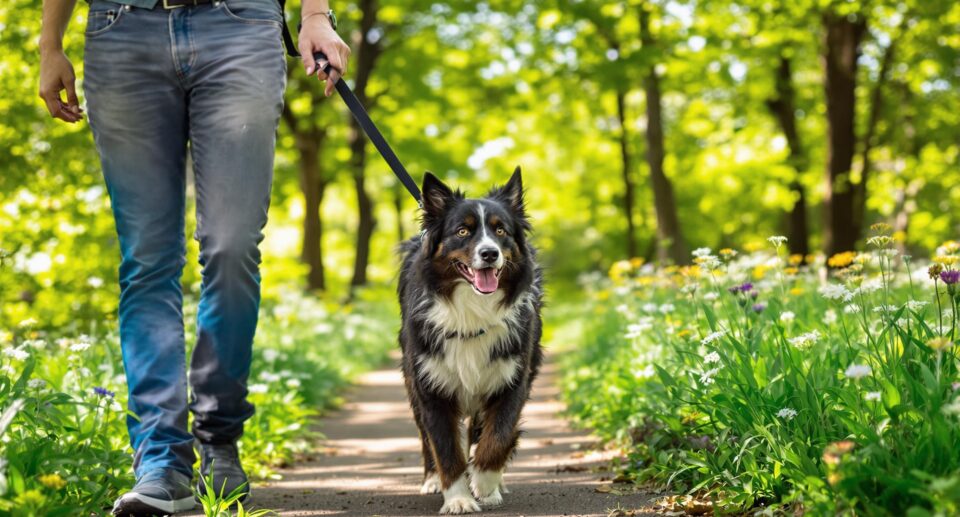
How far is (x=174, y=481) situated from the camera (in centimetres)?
331

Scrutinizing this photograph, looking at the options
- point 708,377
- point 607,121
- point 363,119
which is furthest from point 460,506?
point 607,121

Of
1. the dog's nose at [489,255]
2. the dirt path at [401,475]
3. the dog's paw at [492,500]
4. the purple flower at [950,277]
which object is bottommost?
the dirt path at [401,475]

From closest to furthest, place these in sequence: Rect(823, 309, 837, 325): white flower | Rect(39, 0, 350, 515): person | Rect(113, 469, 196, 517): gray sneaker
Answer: Rect(113, 469, 196, 517): gray sneaker < Rect(39, 0, 350, 515): person < Rect(823, 309, 837, 325): white flower

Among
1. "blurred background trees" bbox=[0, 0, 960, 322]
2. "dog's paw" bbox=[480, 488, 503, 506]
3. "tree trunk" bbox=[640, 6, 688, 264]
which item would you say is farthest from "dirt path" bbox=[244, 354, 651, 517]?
"tree trunk" bbox=[640, 6, 688, 264]

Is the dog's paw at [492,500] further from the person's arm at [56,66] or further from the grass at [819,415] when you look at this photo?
the person's arm at [56,66]

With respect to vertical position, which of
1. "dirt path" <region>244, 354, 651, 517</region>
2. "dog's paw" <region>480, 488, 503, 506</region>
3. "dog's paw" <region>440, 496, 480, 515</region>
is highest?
"dog's paw" <region>440, 496, 480, 515</region>

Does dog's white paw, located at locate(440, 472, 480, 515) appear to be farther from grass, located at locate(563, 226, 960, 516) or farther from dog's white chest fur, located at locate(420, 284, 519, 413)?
grass, located at locate(563, 226, 960, 516)

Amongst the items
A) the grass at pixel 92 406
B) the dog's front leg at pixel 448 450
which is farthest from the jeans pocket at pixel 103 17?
the dog's front leg at pixel 448 450

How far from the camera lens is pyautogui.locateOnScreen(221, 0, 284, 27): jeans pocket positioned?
3.53 m

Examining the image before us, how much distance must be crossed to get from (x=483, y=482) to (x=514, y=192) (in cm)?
132

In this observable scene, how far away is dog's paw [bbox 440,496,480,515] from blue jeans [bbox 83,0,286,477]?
935 millimetres

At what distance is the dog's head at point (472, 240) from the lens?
12.8ft

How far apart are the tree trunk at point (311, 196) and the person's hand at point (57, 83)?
14.2m

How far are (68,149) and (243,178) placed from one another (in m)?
6.74
